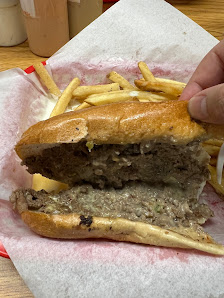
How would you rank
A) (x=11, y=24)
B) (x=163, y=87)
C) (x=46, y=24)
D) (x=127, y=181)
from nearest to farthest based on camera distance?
1. (x=127, y=181)
2. (x=163, y=87)
3. (x=46, y=24)
4. (x=11, y=24)

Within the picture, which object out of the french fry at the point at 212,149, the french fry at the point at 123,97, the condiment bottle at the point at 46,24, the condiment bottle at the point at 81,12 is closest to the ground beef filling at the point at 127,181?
the french fry at the point at 212,149

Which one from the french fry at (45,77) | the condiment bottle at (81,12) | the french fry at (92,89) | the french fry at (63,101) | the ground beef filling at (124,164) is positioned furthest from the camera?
the condiment bottle at (81,12)

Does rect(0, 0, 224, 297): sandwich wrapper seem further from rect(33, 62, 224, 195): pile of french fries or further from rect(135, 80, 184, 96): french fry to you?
rect(135, 80, 184, 96): french fry

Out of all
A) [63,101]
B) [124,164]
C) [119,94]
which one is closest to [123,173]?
[124,164]

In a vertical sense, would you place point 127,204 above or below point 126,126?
below

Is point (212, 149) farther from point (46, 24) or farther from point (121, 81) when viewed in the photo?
point (46, 24)

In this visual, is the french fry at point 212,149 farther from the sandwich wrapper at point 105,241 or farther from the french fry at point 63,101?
the french fry at point 63,101

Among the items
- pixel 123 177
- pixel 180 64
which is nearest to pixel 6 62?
pixel 180 64

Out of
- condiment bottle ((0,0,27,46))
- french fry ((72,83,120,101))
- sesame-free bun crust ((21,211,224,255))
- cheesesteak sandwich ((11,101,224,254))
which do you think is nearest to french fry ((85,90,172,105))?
french fry ((72,83,120,101))
